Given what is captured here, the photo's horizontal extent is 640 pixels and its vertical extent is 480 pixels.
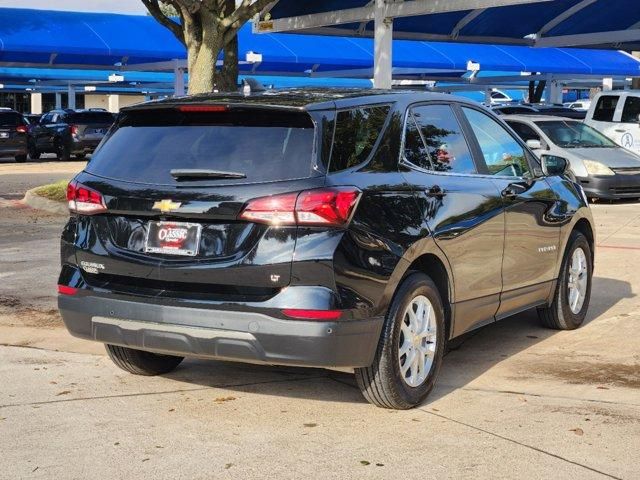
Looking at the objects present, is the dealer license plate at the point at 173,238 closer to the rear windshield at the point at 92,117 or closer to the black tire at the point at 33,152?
the rear windshield at the point at 92,117

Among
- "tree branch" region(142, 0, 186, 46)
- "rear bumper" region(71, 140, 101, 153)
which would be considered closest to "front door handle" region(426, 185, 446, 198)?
"tree branch" region(142, 0, 186, 46)

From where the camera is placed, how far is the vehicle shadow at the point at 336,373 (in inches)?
248

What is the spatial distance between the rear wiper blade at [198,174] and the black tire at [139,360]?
1.35 metres

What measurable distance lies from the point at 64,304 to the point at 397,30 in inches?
763

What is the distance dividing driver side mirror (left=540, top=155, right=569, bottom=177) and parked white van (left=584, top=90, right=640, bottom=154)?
50.4 ft

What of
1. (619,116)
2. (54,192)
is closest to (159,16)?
(54,192)

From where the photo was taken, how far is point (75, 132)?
35.2 m

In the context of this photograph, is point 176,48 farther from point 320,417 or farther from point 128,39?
point 320,417

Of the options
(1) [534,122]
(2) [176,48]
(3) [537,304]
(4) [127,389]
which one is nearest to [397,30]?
(1) [534,122]

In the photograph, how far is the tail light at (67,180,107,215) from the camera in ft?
19.2

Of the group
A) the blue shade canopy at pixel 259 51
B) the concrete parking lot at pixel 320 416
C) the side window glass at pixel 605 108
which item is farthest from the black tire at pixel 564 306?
the blue shade canopy at pixel 259 51

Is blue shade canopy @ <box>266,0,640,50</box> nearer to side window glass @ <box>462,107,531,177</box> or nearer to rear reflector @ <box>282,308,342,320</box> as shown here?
side window glass @ <box>462,107,531,177</box>

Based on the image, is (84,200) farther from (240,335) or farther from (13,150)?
(13,150)

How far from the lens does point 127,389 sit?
6.34 m
